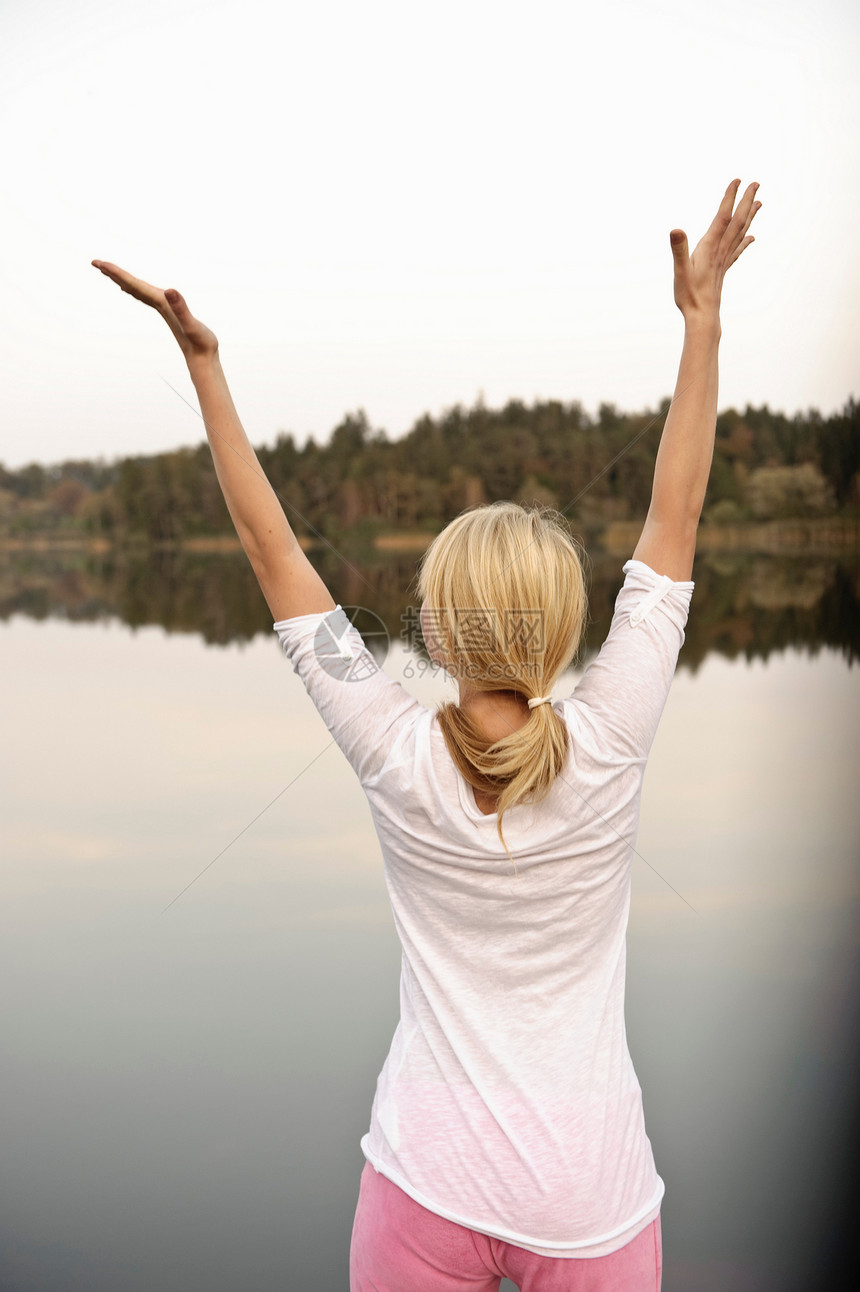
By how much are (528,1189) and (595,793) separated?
274 mm

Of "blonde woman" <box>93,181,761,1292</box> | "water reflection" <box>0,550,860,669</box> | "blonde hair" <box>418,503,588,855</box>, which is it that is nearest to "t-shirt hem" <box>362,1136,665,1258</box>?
"blonde woman" <box>93,181,761,1292</box>

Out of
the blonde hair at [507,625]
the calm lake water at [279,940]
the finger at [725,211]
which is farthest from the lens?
the calm lake water at [279,940]

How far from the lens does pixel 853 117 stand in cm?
128

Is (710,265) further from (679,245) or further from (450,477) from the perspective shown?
(450,477)

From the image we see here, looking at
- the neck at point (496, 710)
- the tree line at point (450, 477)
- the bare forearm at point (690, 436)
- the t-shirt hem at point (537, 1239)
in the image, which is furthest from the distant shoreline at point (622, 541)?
the t-shirt hem at point (537, 1239)

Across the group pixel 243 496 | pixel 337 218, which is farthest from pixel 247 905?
pixel 337 218

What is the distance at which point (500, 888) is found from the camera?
2.06 feet

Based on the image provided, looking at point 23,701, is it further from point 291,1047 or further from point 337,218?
point 337,218

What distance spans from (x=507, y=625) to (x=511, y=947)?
22 centimetres

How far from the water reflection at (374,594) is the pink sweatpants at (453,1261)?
0.89 meters

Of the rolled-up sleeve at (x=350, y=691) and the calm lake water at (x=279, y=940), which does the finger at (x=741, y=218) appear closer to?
the rolled-up sleeve at (x=350, y=691)

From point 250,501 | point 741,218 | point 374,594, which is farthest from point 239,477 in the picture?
point 374,594

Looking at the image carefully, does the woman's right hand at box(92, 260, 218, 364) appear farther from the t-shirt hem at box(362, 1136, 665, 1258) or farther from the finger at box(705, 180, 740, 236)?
the t-shirt hem at box(362, 1136, 665, 1258)

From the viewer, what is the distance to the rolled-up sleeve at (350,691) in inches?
25.0
